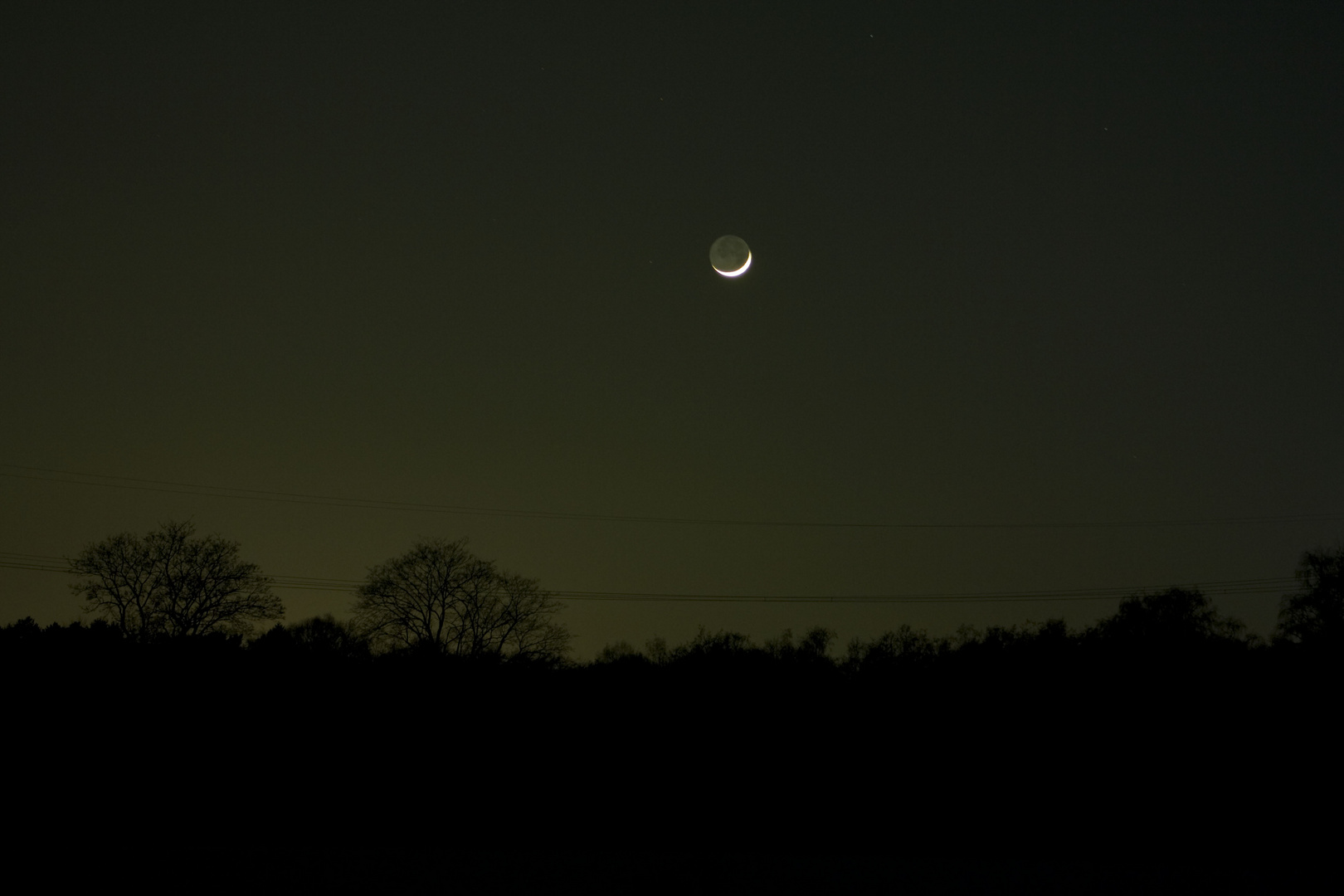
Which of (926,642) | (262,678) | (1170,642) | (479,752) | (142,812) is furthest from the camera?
(926,642)

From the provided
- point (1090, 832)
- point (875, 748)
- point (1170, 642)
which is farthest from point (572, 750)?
point (1170, 642)

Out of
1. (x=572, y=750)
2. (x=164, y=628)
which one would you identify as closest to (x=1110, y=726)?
(x=572, y=750)

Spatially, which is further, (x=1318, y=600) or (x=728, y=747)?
(x=1318, y=600)

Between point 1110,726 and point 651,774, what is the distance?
1303 centimetres

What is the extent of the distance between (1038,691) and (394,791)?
1862cm

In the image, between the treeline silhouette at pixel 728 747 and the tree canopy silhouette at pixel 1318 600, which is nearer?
the treeline silhouette at pixel 728 747

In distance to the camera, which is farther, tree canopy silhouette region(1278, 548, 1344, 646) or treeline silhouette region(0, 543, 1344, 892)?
tree canopy silhouette region(1278, 548, 1344, 646)

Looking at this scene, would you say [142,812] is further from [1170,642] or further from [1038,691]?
[1170,642]

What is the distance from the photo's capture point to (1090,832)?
2244cm

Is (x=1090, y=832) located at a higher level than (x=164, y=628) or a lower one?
lower

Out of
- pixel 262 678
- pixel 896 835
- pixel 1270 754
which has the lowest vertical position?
pixel 896 835

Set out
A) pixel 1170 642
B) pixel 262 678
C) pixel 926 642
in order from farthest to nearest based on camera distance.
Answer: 1. pixel 926 642
2. pixel 1170 642
3. pixel 262 678

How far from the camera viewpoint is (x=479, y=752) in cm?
2522

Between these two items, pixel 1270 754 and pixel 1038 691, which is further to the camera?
pixel 1038 691
